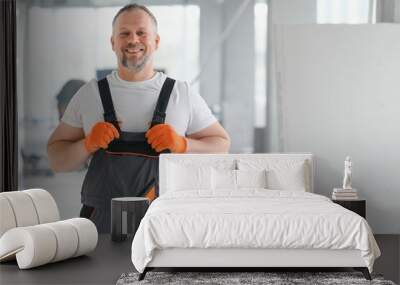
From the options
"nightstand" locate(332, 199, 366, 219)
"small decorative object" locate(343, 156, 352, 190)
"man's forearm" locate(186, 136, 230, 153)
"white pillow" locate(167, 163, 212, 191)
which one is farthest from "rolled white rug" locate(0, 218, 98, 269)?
"small decorative object" locate(343, 156, 352, 190)

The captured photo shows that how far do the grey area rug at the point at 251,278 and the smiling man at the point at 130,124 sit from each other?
223 cm

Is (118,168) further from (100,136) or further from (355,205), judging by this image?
(355,205)

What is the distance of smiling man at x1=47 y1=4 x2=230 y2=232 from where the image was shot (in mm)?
8000

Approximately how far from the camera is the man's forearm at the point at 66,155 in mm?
8125

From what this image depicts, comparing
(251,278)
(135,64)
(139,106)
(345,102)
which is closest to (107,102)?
(139,106)

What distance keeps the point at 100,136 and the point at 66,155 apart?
0.48 meters

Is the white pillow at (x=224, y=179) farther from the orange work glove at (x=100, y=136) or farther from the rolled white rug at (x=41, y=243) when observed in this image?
the rolled white rug at (x=41, y=243)

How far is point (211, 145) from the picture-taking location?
814 centimetres

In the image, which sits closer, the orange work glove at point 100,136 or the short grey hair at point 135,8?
the orange work glove at point 100,136

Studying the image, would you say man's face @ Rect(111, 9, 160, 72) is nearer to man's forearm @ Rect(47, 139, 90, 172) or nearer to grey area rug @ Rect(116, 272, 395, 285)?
man's forearm @ Rect(47, 139, 90, 172)

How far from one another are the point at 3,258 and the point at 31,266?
32cm

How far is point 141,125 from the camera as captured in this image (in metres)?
8.00

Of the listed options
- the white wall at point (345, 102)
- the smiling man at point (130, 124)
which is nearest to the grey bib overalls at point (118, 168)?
the smiling man at point (130, 124)

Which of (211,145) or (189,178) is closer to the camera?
(189,178)
